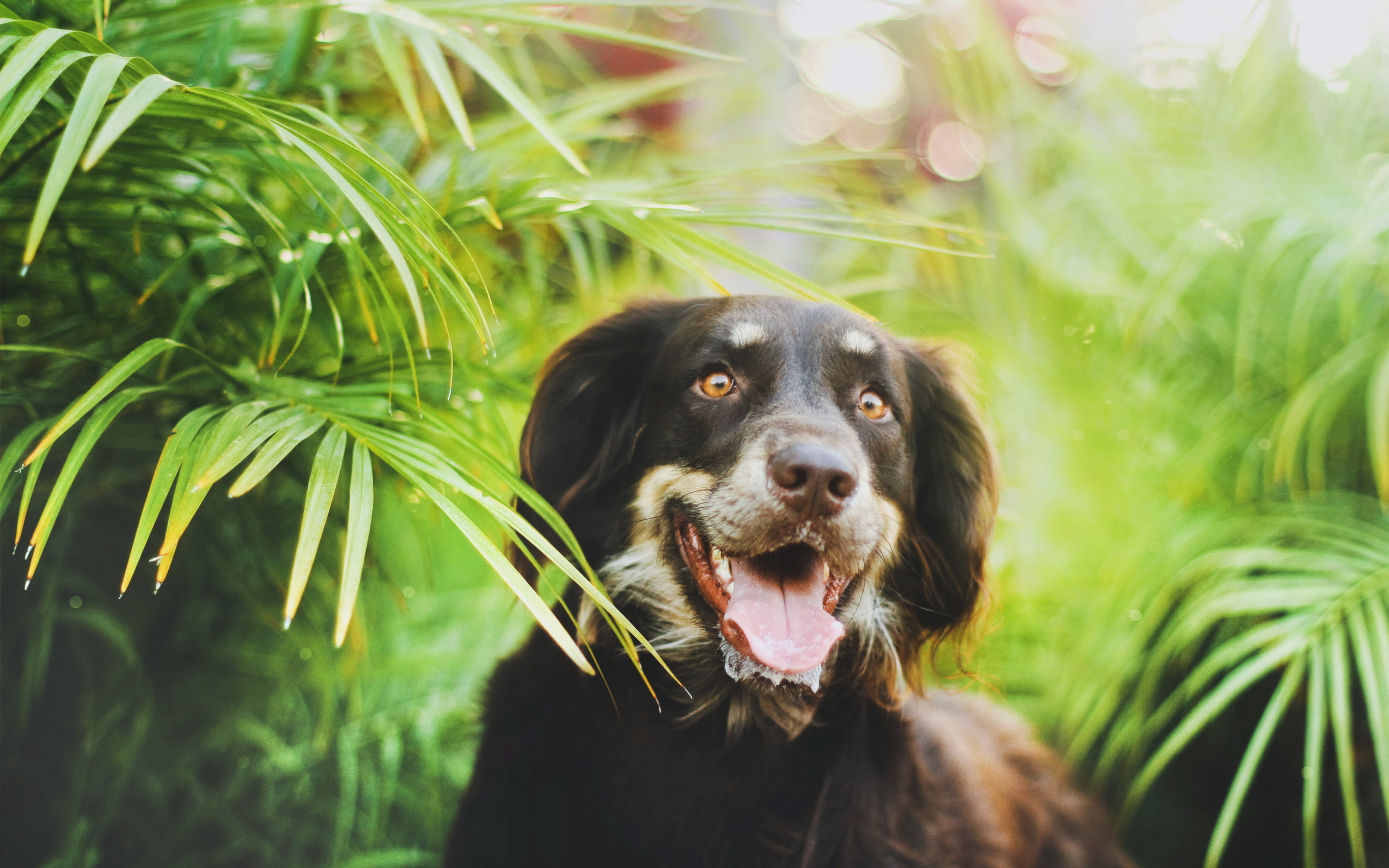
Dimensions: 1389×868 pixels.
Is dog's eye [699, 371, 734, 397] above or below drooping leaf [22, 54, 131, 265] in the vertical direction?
below

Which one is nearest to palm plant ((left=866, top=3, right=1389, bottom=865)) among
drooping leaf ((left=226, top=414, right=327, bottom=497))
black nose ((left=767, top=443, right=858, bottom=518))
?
black nose ((left=767, top=443, right=858, bottom=518))

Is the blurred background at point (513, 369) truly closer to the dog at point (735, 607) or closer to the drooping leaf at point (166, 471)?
the drooping leaf at point (166, 471)

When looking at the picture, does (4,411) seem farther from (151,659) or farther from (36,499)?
(151,659)

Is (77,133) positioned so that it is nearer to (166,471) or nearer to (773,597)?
(166,471)

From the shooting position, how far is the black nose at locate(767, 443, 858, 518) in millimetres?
1152

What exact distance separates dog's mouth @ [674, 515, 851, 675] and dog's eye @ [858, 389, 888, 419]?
0.92 ft

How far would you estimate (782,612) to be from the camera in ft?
4.06

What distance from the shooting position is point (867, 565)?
1352mm

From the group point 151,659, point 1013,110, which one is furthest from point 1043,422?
point 151,659

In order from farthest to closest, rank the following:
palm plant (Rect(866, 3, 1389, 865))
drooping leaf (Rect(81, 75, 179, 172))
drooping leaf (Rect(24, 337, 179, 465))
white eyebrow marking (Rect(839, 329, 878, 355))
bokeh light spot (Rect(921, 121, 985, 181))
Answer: bokeh light spot (Rect(921, 121, 985, 181))
palm plant (Rect(866, 3, 1389, 865))
white eyebrow marking (Rect(839, 329, 878, 355))
drooping leaf (Rect(24, 337, 179, 465))
drooping leaf (Rect(81, 75, 179, 172))

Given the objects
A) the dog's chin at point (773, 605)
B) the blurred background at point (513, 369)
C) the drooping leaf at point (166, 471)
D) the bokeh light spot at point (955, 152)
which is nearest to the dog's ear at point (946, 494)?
the blurred background at point (513, 369)

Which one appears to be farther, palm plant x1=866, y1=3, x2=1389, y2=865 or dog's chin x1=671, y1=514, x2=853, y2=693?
palm plant x1=866, y1=3, x2=1389, y2=865

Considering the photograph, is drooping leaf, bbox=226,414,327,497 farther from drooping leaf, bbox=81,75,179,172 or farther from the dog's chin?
the dog's chin

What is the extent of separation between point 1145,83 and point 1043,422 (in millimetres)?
1108
